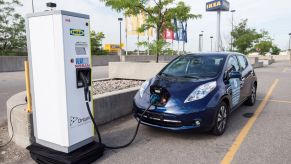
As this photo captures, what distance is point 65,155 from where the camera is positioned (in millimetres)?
3404

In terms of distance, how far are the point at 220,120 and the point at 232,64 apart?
1608 millimetres

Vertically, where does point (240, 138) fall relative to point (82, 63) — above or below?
below

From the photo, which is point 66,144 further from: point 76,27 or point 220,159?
point 220,159

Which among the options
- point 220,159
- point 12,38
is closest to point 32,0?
point 12,38

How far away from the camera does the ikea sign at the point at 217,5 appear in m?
30.3

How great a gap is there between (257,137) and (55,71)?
3.58 m

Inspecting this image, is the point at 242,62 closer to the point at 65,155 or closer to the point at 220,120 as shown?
the point at 220,120

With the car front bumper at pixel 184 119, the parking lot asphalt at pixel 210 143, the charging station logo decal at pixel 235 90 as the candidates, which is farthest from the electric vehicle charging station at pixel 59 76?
the charging station logo decal at pixel 235 90

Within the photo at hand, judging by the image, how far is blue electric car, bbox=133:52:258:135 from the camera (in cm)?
408

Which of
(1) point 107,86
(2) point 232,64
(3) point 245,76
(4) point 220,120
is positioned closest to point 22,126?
(4) point 220,120

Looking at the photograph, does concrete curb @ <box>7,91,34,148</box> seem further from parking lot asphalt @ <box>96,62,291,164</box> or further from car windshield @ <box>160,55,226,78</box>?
car windshield @ <box>160,55,226,78</box>

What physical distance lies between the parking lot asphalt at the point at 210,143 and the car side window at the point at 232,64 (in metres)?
1.16

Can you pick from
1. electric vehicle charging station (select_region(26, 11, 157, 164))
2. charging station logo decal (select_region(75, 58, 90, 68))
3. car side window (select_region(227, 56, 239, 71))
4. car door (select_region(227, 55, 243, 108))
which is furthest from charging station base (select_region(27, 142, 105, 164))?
car side window (select_region(227, 56, 239, 71))

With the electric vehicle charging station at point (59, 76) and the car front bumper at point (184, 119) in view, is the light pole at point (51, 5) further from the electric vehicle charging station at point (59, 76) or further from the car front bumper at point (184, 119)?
the car front bumper at point (184, 119)
